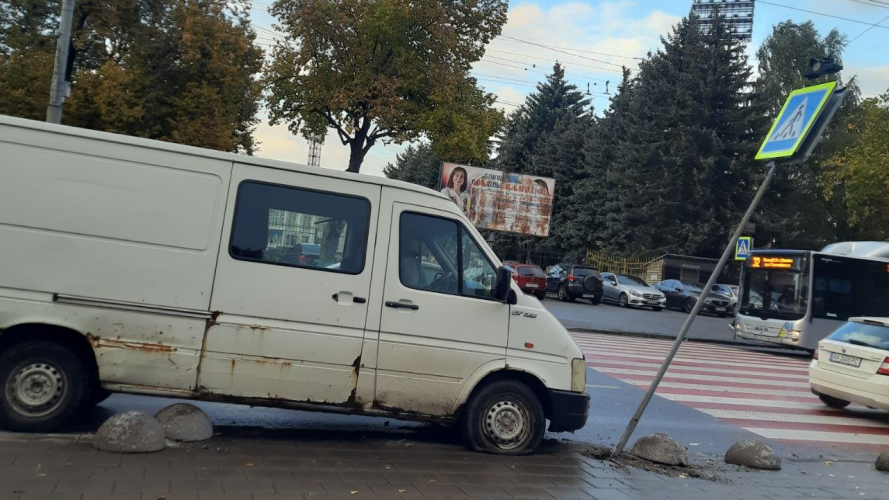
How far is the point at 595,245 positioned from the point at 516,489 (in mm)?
49783

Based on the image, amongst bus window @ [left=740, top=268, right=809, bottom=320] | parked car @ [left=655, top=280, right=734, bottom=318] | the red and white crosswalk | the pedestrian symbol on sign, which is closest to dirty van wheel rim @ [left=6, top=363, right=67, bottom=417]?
the pedestrian symbol on sign

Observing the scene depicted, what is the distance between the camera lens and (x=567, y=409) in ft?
24.3

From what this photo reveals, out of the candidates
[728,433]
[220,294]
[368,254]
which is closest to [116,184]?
[220,294]

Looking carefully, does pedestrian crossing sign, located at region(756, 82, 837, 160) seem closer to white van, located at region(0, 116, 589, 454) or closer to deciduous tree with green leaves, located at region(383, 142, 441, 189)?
white van, located at region(0, 116, 589, 454)

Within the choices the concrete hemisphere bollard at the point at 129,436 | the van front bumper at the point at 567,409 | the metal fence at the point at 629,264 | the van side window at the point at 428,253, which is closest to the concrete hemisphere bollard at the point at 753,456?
the van front bumper at the point at 567,409

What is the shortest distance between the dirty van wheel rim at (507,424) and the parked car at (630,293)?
31.8m

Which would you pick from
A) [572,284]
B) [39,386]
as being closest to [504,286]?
[39,386]

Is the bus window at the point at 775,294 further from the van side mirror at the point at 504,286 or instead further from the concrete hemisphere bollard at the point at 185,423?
the concrete hemisphere bollard at the point at 185,423

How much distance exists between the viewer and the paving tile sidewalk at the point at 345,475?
5.47 metres

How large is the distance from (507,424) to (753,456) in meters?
2.61

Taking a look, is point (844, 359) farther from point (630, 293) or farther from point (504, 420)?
point (630, 293)

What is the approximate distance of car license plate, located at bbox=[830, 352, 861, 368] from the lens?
39.0 ft

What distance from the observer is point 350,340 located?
6957 mm

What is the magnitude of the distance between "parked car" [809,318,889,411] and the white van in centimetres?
631
